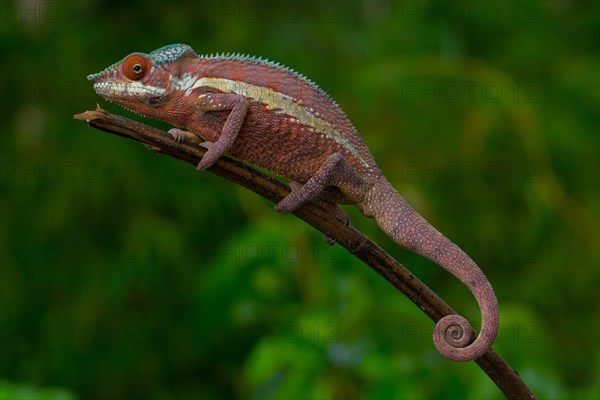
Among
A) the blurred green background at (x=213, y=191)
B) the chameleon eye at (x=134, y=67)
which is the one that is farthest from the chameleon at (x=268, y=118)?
the blurred green background at (x=213, y=191)

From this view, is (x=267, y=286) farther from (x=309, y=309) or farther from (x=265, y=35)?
(x=265, y=35)

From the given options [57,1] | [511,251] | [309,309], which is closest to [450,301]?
[511,251]

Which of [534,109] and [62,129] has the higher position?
[534,109]

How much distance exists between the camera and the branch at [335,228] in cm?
165

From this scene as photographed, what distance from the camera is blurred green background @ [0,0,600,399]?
4.14 m

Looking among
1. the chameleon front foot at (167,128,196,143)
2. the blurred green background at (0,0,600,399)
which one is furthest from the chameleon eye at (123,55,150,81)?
the blurred green background at (0,0,600,399)

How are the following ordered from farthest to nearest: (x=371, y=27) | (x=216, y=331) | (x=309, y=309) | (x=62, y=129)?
1. (x=371, y=27)
2. (x=62, y=129)
3. (x=216, y=331)
4. (x=309, y=309)

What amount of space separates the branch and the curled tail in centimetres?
4

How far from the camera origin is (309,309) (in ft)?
11.0

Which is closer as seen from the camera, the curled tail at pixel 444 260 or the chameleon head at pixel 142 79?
the curled tail at pixel 444 260

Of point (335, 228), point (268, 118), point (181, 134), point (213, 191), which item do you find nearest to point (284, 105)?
point (268, 118)

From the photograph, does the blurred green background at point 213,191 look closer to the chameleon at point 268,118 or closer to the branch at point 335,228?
the chameleon at point 268,118

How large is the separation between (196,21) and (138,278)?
4.91ft

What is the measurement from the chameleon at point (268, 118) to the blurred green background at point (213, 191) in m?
1.55
